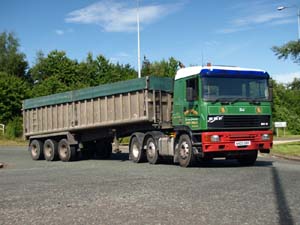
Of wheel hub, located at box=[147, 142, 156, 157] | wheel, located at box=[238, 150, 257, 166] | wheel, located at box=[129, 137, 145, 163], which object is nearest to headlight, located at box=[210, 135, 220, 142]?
wheel, located at box=[238, 150, 257, 166]

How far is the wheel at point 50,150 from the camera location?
23422 mm

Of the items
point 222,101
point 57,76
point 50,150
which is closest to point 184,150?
point 222,101

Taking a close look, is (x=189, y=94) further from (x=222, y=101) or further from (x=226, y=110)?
(x=226, y=110)

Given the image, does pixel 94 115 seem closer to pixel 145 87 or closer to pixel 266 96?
pixel 145 87

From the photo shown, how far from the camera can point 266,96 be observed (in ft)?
53.7

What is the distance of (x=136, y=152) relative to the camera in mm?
19125

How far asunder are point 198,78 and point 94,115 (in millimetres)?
6604

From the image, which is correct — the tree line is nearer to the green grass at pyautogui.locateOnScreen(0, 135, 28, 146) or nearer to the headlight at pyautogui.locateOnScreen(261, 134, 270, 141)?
the green grass at pyautogui.locateOnScreen(0, 135, 28, 146)

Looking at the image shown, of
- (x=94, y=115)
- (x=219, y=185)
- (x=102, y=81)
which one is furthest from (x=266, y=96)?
(x=102, y=81)

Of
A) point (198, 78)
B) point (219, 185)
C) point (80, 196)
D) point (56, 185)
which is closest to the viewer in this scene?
point (80, 196)

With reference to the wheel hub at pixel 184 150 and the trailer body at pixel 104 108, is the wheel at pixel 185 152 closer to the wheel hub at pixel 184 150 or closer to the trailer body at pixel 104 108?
the wheel hub at pixel 184 150

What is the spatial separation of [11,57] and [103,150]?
66208 millimetres

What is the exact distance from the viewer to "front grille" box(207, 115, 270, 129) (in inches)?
613

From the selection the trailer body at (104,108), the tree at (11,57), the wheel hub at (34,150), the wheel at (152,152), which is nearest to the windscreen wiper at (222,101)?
the trailer body at (104,108)
